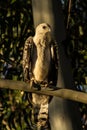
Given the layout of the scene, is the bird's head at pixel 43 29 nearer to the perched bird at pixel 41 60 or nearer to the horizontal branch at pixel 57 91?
the perched bird at pixel 41 60

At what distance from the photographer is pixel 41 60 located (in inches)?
101

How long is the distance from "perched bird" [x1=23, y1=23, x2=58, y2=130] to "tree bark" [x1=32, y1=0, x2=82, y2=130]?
4 cm

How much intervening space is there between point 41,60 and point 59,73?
116 mm

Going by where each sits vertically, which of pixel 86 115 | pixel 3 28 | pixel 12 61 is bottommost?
pixel 86 115

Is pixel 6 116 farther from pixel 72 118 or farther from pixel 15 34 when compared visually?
pixel 72 118

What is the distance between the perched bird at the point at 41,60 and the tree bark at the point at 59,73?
4 centimetres

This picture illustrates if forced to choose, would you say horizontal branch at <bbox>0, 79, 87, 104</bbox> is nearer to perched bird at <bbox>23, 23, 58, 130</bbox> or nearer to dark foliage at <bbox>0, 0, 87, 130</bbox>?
perched bird at <bbox>23, 23, 58, 130</bbox>

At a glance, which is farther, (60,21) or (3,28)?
(3,28)

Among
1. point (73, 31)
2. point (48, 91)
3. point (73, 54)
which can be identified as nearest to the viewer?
point (48, 91)

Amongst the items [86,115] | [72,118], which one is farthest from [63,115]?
[86,115]

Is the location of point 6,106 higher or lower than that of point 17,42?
lower

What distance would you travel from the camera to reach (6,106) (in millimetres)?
3594

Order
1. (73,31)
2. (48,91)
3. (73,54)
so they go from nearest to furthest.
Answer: (48,91) < (73,54) < (73,31)

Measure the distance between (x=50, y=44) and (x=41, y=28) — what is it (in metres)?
0.11
